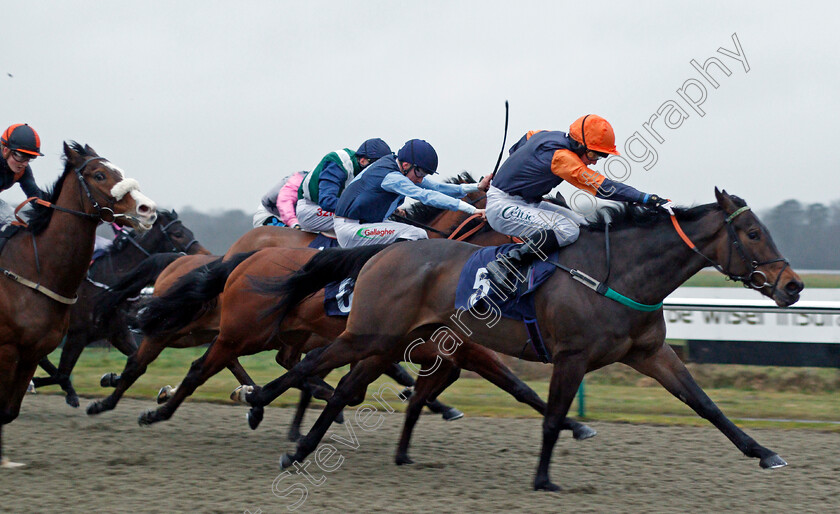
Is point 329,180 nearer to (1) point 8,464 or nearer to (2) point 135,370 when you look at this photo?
(2) point 135,370

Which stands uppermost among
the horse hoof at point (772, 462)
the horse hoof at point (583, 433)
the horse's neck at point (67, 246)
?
the horse's neck at point (67, 246)

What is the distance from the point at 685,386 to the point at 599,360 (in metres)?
0.59

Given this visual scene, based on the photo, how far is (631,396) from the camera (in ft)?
25.2

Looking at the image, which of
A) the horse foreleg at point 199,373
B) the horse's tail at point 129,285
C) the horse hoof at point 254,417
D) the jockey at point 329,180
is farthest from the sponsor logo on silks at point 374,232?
the horse's tail at point 129,285

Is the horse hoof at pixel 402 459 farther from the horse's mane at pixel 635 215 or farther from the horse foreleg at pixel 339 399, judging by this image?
the horse's mane at pixel 635 215

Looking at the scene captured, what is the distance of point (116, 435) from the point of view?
5.93 metres

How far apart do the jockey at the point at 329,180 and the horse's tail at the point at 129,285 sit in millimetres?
1211

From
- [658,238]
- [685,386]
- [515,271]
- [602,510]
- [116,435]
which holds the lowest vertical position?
[116,435]

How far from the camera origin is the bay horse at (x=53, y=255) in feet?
15.6

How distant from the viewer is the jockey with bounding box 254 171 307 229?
24.7 feet

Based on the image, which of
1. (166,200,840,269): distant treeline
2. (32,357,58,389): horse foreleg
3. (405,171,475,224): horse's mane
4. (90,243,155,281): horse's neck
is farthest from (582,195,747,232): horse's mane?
(166,200,840,269): distant treeline

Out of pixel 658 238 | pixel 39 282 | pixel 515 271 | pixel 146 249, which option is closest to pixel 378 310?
pixel 515 271

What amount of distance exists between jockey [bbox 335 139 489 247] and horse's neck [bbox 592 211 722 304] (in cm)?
131

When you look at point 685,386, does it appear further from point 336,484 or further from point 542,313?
point 336,484
